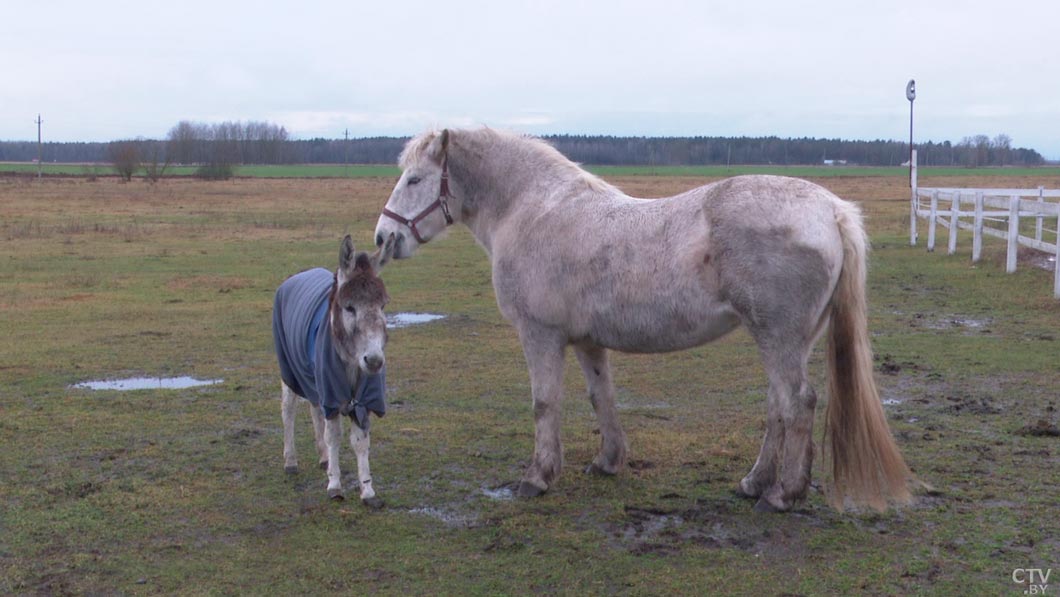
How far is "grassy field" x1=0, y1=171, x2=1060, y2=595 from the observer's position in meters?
4.70

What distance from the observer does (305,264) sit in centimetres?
1916

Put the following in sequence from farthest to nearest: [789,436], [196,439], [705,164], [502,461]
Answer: [705,164] → [196,439] → [502,461] → [789,436]

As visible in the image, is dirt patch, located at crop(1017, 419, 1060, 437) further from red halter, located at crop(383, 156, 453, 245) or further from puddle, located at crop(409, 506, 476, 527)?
red halter, located at crop(383, 156, 453, 245)

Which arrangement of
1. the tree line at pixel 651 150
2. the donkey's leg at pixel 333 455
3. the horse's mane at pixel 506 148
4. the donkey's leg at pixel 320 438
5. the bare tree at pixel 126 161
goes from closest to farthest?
the donkey's leg at pixel 333 455 < the horse's mane at pixel 506 148 < the donkey's leg at pixel 320 438 < the bare tree at pixel 126 161 < the tree line at pixel 651 150

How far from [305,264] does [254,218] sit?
15.8 meters

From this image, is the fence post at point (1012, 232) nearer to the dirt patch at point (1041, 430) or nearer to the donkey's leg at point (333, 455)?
the dirt patch at point (1041, 430)

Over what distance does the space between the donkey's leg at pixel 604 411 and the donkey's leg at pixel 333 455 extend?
5.19 ft

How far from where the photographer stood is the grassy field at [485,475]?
4.70 metres

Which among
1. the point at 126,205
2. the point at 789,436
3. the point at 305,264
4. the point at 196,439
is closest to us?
the point at 789,436

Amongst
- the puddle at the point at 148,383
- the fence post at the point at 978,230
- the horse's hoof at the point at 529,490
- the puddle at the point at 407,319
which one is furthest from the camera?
the fence post at the point at 978,230

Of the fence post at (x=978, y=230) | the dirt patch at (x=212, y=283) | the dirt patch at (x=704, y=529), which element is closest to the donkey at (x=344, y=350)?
the dirt patch at (x=704, y=529)

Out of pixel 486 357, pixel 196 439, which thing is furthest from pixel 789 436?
pixel 486 357

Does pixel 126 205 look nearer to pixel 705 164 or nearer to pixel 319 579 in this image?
pixel 319 579

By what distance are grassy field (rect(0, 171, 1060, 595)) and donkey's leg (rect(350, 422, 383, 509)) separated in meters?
0.08
